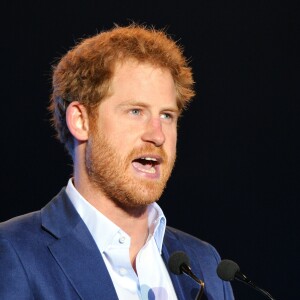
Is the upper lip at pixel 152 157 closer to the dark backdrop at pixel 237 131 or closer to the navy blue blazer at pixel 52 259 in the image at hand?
the navy blue blazer at pixel 52 259

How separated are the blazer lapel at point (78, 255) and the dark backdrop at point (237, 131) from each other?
1.44 m

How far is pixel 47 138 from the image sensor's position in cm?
418

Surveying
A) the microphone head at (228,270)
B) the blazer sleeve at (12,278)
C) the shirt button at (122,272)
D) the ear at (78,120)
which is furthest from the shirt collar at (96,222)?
the microphone head at (228,270)

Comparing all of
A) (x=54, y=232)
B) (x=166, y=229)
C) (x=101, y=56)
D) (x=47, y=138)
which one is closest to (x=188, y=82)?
(x=101, y=56)

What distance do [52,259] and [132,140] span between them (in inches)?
21.1

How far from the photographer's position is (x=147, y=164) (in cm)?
295

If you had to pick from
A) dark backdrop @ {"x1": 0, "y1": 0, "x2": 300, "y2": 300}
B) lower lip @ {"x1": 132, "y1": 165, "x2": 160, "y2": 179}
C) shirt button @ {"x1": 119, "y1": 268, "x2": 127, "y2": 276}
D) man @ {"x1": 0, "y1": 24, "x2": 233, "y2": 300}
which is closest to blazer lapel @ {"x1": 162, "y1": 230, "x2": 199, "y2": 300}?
man @ {"x1": 0, "y1": 24, "x2": 233, "y2": 300}

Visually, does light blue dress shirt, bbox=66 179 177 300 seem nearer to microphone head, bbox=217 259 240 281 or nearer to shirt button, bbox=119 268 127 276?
shirt button, bbox=119 268 127 276

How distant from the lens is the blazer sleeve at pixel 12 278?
2559 mm

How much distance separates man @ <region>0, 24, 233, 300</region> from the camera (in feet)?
8.82

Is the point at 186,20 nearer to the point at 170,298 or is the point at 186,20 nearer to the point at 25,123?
the point at 25,123

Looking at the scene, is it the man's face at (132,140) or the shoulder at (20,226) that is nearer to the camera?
the shoulder at (20,226)

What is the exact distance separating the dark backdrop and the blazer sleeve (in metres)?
1.62

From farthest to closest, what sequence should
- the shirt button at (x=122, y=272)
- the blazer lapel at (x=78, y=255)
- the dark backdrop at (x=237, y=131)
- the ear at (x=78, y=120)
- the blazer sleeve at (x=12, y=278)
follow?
the dark backdrop at (x=237, y=131), the ear at (x=78, y=120), the shirt button at (x=122, y=272), the blazer lapel at (x=78, y=255), the blazer sleeve at (x=12, y=278)
